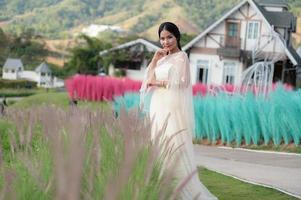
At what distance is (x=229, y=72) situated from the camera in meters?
35.7

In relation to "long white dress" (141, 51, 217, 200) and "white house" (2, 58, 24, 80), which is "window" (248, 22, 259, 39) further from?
"white house" (2, 58, 24, 80)

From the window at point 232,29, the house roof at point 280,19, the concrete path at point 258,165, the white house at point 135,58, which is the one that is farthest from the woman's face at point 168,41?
the white house at point 135,58

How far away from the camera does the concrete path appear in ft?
26.0

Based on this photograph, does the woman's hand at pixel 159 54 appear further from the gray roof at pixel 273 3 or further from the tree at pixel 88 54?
the tree at pixel 88 54

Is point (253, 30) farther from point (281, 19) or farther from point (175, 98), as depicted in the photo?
point (175, 98)

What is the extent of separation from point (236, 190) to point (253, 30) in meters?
28.2

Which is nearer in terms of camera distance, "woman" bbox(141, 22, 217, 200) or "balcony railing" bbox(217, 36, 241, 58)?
"woman" bbox(141, 22, 217, 200)

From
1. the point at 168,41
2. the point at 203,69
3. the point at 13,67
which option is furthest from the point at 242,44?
the point at 13,67

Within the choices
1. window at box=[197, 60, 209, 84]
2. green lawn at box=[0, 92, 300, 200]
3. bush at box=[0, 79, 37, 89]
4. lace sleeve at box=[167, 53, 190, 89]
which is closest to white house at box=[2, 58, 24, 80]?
bush at box=[0, 79, 37, 89]

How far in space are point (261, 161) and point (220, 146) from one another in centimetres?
294

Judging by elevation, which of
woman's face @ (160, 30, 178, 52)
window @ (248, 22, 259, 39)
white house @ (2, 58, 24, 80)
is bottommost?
white house @ (2, 58, 24, 80)

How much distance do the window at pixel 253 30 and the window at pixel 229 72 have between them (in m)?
1.98

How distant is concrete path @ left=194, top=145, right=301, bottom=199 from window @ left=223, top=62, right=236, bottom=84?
74.6 ft

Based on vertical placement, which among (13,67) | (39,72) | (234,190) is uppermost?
(13,67)
